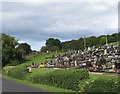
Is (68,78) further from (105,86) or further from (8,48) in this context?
(8,48)

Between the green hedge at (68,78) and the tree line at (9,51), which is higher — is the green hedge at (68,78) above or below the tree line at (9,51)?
below

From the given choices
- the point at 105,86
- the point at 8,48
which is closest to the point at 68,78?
the point at 105,86

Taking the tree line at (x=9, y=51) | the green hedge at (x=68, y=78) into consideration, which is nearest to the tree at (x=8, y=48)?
the tree line at (x=9, y=51)

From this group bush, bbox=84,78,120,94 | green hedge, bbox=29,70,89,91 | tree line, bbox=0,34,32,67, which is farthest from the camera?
tree line, bbox=0,34,32,67

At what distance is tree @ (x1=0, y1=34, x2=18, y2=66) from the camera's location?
8610cm

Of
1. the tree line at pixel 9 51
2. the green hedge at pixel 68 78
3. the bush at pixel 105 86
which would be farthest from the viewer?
the tree line at pixel 9 51

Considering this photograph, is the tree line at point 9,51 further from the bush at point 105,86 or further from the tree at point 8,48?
the bush at point 105,86

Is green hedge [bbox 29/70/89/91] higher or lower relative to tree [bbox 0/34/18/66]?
lower

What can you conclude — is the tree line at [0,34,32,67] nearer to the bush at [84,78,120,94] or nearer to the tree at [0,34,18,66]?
the tree at [0,34,18,66]

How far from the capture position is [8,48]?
8831 cm

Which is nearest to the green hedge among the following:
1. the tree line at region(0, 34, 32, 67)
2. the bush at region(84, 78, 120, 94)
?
the bush at region(84, 78, 120, 94)

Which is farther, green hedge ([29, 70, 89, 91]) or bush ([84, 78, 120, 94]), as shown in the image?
green hedge ([29, 70, 89, 91])

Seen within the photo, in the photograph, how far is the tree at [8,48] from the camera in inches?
3390

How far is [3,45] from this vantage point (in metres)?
89.0
